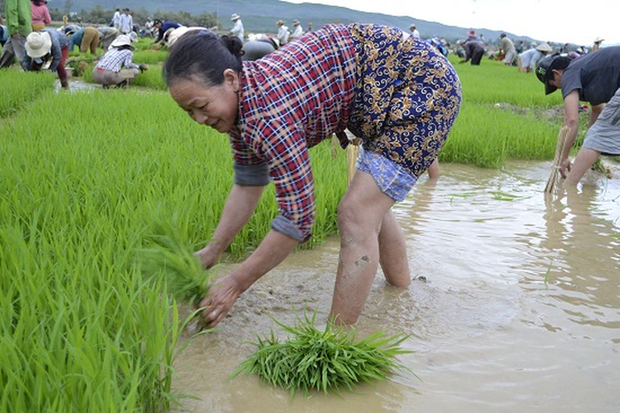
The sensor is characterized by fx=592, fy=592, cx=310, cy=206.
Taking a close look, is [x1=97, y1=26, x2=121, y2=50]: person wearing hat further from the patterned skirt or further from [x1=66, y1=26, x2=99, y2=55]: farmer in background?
the patterned skirt

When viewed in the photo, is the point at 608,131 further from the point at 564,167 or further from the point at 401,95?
the point at 401,95

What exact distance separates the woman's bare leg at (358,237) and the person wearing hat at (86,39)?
15.4 meters

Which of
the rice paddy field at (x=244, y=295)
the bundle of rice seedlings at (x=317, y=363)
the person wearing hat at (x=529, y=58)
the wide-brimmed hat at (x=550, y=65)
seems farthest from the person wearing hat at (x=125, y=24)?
the bundle of rice seedlings at (x=317, y=363)

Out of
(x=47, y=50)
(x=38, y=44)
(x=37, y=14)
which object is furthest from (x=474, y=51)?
(x=38, y=44)

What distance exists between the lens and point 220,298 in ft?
6.07

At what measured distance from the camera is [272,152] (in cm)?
175

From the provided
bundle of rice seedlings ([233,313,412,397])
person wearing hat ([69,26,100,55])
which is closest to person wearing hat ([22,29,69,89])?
person wearing hat ([69,26,100,55])

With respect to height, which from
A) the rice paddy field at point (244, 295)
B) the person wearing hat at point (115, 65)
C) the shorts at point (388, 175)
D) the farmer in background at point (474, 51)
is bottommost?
the farmer in background at point (474, 51)

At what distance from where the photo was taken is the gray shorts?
452cm

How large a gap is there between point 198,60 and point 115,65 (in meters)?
8.60

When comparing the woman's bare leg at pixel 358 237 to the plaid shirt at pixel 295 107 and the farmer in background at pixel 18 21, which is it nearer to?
the plaid shirt at pixel 295 107

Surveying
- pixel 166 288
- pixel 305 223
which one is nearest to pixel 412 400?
pixel 305 223

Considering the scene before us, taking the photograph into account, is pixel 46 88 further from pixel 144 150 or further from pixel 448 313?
pixel 448 313

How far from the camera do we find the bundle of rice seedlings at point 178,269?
187 cm
